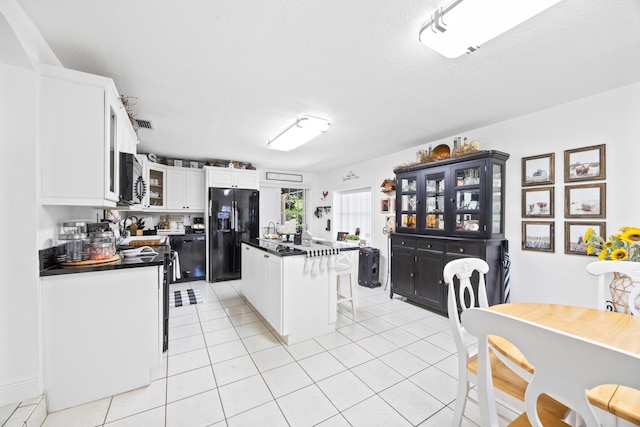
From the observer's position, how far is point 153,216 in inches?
205

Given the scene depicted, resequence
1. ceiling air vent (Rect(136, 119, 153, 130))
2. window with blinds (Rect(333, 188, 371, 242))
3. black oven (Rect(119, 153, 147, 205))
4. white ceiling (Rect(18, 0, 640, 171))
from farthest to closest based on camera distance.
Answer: window with blinds (Rect(333, 188, 371, 242))
ceiling air vent (Rect(136, 119, 153, 130))
black oven (Rect(119, 153, 147, 205))
white ceiling (Rect(18, 0, 640, 171))

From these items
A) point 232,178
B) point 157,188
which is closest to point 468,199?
point 232,178

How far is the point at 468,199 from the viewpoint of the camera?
3227mm

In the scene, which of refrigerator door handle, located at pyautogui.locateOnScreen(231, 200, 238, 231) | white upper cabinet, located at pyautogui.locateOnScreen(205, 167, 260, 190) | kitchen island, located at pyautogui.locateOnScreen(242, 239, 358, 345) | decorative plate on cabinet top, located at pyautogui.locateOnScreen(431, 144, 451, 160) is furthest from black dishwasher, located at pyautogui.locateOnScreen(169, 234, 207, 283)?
decorative plate on cabinet top, located at pyautogui.locateOnScreen(431, 144, 451, 160)

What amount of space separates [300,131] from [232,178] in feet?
8.37

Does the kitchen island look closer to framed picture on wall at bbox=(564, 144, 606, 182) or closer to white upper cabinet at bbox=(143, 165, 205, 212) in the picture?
framed picture on wall at bbox=(564, 144, 606, 182)

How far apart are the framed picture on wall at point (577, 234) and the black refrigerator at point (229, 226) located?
15.3 ft

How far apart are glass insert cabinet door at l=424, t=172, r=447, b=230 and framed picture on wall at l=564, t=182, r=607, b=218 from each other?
117 centimetres

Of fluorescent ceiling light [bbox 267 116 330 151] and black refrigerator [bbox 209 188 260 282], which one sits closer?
fluorescent ceiling light [bbox 267 116 330 151]

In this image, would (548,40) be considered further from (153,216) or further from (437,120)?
(153,216)

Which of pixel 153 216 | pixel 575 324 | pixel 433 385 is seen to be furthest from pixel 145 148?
pixel 575 324

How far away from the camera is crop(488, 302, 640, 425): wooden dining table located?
0.81 m

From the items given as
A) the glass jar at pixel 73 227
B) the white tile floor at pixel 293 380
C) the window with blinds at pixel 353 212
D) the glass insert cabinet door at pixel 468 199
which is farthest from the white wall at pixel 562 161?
the glass jar at pixel 73 227

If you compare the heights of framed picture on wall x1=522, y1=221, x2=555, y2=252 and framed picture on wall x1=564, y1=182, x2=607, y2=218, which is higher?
framed picture on wall x1=564, y1=182, x2=607, y2=218
